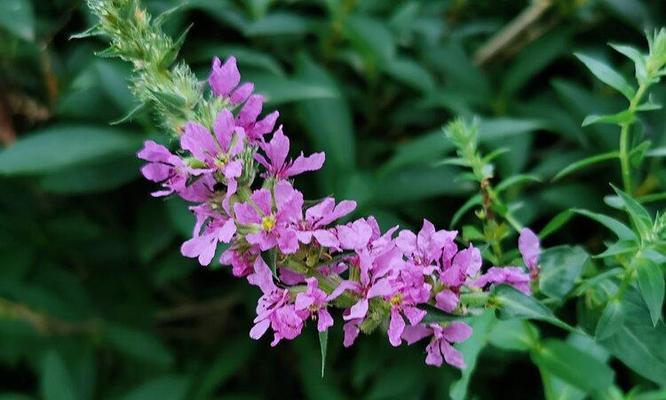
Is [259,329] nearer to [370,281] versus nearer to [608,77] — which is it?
[370,281]

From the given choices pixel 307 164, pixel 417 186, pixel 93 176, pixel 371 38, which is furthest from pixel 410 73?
pixel 307 164

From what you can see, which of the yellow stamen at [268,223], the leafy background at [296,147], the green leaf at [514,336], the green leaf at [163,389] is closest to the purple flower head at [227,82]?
the yellow stamen at [268,223]

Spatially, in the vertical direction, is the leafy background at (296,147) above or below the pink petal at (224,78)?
above

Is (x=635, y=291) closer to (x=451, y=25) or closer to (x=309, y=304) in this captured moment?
(x=309, y=304)

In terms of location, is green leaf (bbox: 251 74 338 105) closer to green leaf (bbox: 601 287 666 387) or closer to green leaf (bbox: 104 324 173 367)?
green leaf (bbox: 104 324 173 367)

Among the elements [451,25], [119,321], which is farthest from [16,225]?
[451,25]

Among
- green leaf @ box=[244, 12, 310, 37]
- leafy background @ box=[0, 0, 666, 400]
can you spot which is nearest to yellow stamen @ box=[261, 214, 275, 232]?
leafy background @ box=[0, 0, 666, 400]

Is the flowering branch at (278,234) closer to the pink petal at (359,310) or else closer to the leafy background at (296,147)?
the pink petal at (359,310)
